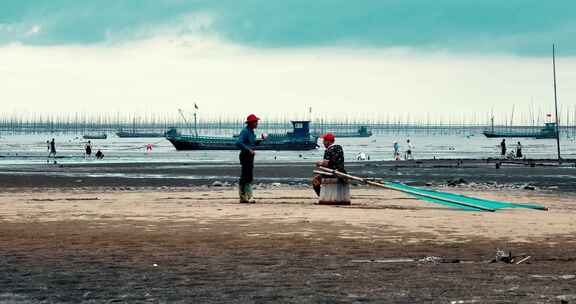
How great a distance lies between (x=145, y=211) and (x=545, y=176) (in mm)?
24353

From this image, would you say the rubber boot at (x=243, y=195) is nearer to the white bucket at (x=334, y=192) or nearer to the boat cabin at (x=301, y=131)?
the white bucket at (x=334, y=192)

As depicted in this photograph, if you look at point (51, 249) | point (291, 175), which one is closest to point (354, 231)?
point (51, 249)

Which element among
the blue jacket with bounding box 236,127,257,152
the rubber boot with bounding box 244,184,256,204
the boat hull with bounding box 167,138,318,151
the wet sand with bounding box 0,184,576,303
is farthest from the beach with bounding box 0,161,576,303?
the boat hull with bounding box 167,138,318,151

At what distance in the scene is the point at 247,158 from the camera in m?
20.0

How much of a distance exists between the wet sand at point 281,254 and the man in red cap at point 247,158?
911 mm

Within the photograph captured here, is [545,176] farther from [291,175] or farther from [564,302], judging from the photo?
[564,302]

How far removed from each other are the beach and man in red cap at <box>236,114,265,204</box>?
24.3 inches

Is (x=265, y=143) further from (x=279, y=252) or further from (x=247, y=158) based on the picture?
(x=279, y=252)

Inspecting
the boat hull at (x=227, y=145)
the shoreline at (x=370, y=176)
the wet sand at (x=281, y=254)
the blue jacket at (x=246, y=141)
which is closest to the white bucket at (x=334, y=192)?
the wet sand at (x=281, y=254)

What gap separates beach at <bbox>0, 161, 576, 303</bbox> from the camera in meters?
9.32

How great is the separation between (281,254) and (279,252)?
6.8 inches

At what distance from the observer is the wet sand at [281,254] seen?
930cm

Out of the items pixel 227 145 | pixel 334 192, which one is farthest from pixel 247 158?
pixel 227 145

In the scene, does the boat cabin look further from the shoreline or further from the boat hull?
the shoreline
